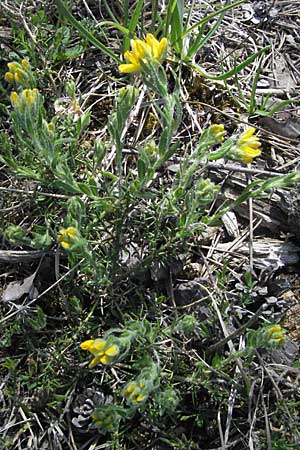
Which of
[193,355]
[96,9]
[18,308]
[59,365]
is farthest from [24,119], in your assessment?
[96,9]

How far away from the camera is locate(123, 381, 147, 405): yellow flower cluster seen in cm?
186

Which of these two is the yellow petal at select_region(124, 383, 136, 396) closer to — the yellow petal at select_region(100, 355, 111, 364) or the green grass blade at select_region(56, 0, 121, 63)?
the yellow petal at select_region(100, 355, 111, 364)

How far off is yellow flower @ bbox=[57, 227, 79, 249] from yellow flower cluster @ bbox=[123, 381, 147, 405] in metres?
0.51

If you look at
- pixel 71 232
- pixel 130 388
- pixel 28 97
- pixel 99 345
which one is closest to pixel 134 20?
pixel 28 97

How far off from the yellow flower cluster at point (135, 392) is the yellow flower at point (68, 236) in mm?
507

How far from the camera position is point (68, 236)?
2012 millimetres

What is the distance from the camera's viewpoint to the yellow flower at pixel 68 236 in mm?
2002

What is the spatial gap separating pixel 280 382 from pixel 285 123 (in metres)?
1.22

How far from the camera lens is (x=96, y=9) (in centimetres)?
312

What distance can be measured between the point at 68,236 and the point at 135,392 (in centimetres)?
56

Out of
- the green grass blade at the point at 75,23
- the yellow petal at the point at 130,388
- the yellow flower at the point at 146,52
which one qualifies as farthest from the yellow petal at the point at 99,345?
the green grass blade at the point at 75,23

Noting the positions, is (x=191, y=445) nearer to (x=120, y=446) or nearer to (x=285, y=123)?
(x=120, y=446)

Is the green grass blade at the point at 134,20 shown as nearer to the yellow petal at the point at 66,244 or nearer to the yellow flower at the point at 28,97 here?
the yellow flower at the point at 28,97

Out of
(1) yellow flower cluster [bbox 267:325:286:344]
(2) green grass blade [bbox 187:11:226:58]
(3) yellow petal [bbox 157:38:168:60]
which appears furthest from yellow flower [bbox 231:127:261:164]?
(2) green grass blade [bbox 187:11:226:58]
